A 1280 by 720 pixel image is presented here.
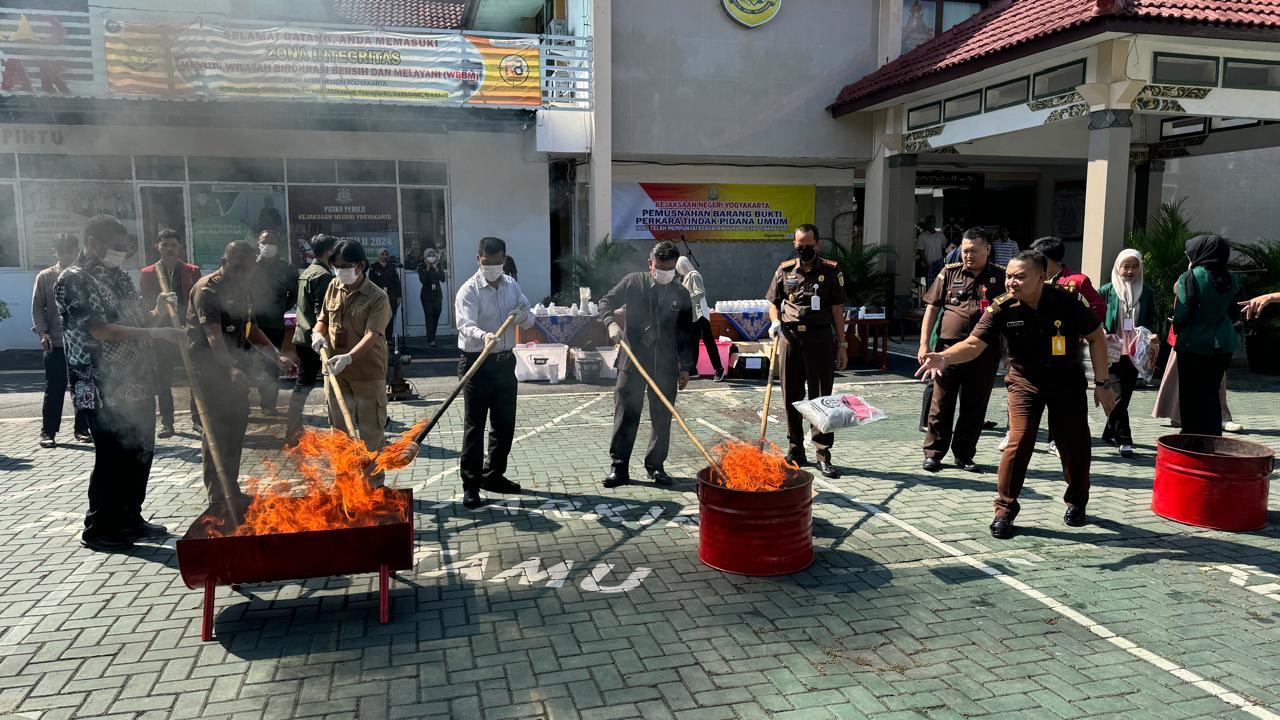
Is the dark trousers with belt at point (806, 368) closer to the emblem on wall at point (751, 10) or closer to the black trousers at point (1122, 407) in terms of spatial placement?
the black trousers at point (1122, 407)

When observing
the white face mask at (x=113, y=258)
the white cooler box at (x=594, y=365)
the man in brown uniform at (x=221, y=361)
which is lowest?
the white cooler box at (x=594, y=365)

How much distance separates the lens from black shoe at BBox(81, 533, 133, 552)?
17.0 ft

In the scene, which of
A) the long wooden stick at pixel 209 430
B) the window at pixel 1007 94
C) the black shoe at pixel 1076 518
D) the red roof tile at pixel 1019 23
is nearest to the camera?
the long wooden stick at pixel 209 430

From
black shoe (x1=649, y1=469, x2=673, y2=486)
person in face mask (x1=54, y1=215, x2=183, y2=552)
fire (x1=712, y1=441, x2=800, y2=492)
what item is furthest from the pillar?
person in face mask (x1=54, y1=215, x2=183, y2=552)

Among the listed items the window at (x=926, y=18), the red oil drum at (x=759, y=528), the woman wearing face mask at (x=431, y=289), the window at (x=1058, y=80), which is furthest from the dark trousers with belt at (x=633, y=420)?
the window at (x=926, y=18)

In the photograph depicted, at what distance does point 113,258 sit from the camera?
5.16 metres

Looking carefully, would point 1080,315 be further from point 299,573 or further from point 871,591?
point 299,573

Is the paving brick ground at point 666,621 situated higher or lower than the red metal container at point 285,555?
lower

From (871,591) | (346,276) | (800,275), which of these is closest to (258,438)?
(346,276)

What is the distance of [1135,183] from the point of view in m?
16.1

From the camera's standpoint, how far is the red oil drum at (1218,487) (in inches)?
211

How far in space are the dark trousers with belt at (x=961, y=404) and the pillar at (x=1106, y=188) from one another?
493 cm

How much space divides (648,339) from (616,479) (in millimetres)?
1138

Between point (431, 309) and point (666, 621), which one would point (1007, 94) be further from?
point (666, 621)
